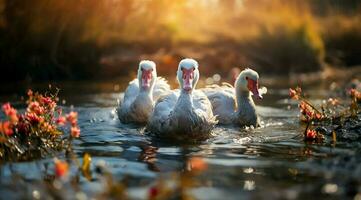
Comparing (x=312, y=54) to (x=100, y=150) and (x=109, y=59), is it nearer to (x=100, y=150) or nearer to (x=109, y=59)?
(x=109, y=59)

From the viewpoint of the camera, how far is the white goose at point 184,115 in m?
9.63

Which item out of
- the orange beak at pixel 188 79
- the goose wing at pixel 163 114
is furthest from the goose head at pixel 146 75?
the orange beak at pixel 188 79

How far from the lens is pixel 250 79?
12031 mm

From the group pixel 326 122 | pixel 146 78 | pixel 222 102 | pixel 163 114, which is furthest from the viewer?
pixel 222 102

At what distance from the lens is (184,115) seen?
31.6 ft

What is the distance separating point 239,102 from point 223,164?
4.47m

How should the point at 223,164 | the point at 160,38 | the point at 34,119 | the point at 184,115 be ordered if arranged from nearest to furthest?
the point at 223,164 < the point at 34,119 < the point at 184,115 < the point at 160,38

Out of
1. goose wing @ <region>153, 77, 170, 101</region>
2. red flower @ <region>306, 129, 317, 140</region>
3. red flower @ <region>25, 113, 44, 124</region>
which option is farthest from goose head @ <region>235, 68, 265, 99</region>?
red flower @ <region>25, 113, 44, 124</region>

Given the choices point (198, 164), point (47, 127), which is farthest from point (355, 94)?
point (198, 164)

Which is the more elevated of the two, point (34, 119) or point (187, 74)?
point (187, 74)

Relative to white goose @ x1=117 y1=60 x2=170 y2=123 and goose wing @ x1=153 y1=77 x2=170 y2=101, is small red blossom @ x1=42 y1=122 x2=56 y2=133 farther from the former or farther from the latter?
goose wing @ x1=153 y1=77 x2=170 y2=101

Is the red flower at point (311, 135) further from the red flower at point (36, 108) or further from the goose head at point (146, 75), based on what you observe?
the red flower at point (36, 108)

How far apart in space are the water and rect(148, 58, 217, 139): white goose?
0.23 m

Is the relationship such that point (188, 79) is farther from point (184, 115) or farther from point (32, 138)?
point (32, 138)
